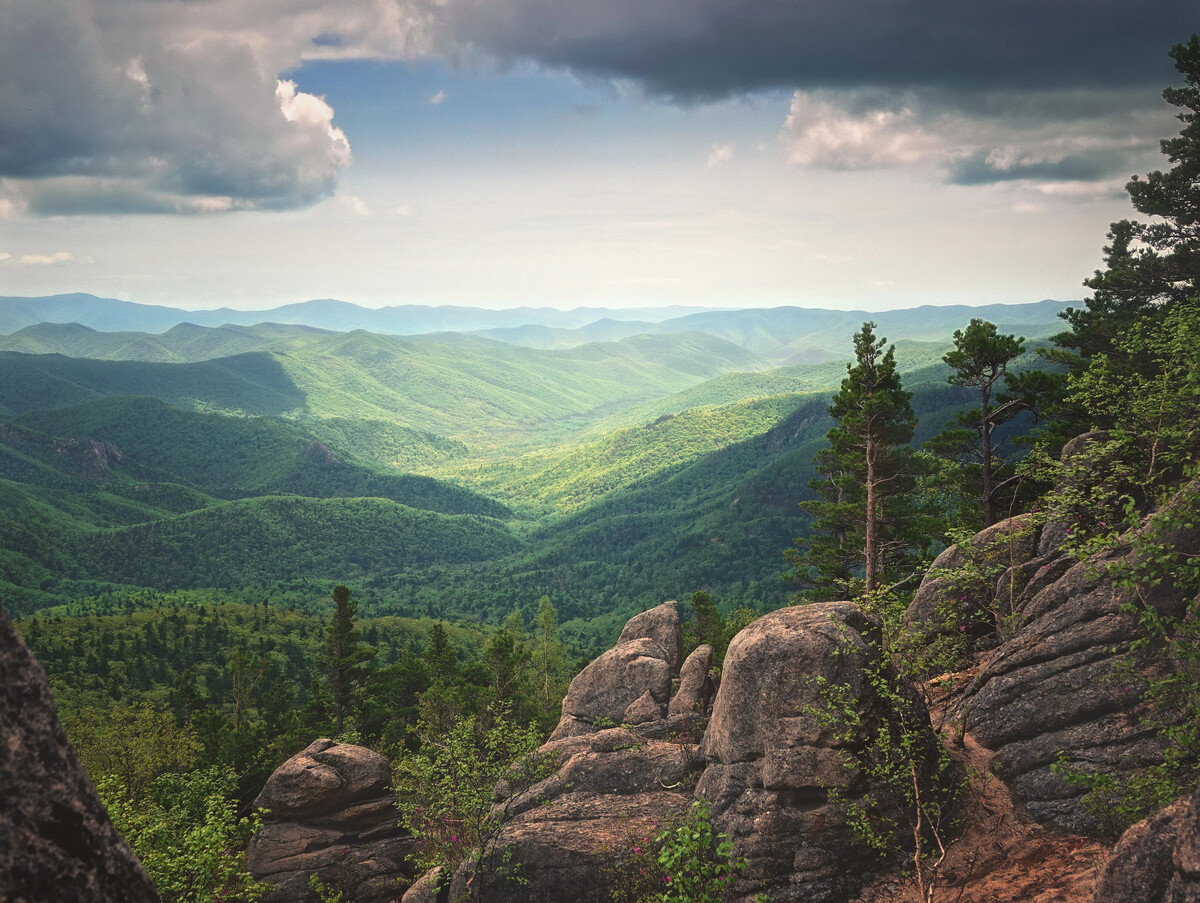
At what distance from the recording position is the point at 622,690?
4138 centimetres

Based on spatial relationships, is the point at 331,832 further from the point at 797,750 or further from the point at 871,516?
the point at 871,516

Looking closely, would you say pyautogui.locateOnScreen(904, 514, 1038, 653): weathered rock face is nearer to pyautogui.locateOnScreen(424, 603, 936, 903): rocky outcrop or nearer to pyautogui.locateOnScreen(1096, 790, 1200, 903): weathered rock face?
pyautogui.locateOnScreen(424, 603, 936, 903): rocky outcrop

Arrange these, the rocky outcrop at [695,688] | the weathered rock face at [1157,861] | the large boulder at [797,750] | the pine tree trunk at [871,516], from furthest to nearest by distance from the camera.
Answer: the pine tree trunk at [871,516]
the rocky outcrop at [695,688]
the large boulder at [797,750]
the weathered rock face at [1157,861]

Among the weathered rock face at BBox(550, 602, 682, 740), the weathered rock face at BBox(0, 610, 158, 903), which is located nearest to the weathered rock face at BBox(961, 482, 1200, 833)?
the weathered rock face at BBox(550, 602, 682, 740)

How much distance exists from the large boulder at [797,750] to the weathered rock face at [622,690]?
1607 cm

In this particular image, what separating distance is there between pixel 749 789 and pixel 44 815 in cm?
2063

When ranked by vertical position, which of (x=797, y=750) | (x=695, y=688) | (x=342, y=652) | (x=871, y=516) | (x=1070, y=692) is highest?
(x=871, y=516)

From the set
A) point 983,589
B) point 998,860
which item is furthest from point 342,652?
point 998,860

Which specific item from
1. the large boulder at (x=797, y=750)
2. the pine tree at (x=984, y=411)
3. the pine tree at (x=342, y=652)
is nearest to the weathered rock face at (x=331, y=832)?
the large boulder at (x=797, y=750)

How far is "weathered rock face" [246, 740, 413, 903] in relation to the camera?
112 ft

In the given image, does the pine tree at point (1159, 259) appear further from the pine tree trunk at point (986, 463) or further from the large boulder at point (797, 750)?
the large boulder at point (797, 750)

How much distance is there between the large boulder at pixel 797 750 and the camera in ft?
67.9

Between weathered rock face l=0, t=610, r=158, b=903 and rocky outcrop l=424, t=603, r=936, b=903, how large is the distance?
664 inches

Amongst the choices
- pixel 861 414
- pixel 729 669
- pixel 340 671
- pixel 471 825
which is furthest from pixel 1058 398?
pixel 340 671
